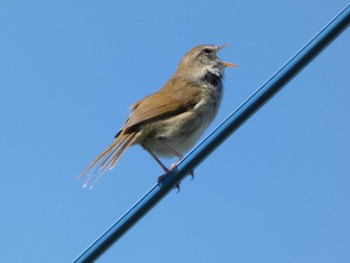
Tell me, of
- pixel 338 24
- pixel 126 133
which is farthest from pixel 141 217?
pixel 126 133

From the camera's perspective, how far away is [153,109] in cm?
704

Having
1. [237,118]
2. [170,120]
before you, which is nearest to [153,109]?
[170,120]

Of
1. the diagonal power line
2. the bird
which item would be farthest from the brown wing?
the diagonal power line

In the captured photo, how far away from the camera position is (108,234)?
3338 millimetres

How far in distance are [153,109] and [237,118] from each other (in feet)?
11.5

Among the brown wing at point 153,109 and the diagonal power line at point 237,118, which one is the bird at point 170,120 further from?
the diagonal power line at point 237,118

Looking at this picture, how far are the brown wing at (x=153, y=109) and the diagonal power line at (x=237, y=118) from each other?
314cm

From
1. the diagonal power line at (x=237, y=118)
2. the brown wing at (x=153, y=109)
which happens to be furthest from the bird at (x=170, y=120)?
the diagonal power line at (x=237, y=118)

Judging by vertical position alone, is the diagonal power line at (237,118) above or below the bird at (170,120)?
below

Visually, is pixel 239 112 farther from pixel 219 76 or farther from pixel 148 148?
pixel 219 76

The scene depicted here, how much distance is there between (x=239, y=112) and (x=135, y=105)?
408 centimetres

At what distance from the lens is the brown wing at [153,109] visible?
6.82 meters

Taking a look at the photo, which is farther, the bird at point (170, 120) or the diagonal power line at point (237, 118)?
the bird at point (170, 120)

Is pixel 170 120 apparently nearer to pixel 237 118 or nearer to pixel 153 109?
pixel 153 109
